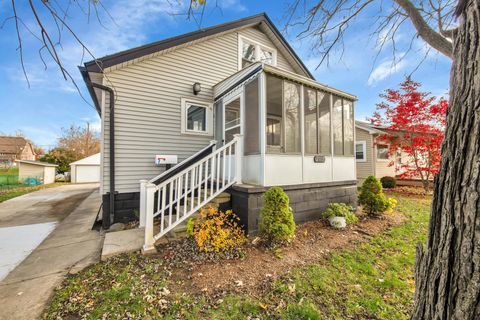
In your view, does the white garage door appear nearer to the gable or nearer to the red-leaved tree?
the gable

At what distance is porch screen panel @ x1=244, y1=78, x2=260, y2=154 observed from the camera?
4480 mm

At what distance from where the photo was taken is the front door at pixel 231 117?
17.9 ft

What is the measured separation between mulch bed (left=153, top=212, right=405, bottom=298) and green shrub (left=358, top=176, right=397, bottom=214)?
97 centimetres

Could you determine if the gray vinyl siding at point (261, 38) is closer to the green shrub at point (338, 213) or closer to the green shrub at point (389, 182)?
the green shrub at point (338, 213)

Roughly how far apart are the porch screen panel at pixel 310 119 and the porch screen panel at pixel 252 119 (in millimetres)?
1359

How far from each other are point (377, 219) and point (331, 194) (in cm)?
137

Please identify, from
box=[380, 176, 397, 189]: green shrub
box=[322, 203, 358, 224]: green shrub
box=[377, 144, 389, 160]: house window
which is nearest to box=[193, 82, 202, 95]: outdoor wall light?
box=[322, 203, 358, 224]: green shrub

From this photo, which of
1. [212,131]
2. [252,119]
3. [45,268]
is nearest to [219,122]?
[212,131]

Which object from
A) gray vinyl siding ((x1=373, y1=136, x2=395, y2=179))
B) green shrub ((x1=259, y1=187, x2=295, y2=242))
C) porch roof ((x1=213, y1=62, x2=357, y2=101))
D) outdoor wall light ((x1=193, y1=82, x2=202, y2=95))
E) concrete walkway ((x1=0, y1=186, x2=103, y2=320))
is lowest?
concrete walkway ((x1=0, y1=186, x2=103, y2=320))

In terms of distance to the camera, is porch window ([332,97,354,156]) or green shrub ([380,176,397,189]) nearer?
porch window ([332,97,354,156])

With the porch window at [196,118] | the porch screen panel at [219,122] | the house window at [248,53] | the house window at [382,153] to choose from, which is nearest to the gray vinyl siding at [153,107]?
the porch window at [196,118]

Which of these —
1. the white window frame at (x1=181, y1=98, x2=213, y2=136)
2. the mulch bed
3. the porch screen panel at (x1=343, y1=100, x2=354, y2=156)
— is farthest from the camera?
the white window frame at (x1=181, y1=98, x2=213, y2=136)

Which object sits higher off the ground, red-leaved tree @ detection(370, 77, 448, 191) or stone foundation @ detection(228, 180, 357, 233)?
red-leaved tree @ detection(370, 77, 448, 191)

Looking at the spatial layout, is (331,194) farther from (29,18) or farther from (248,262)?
(29,18)
